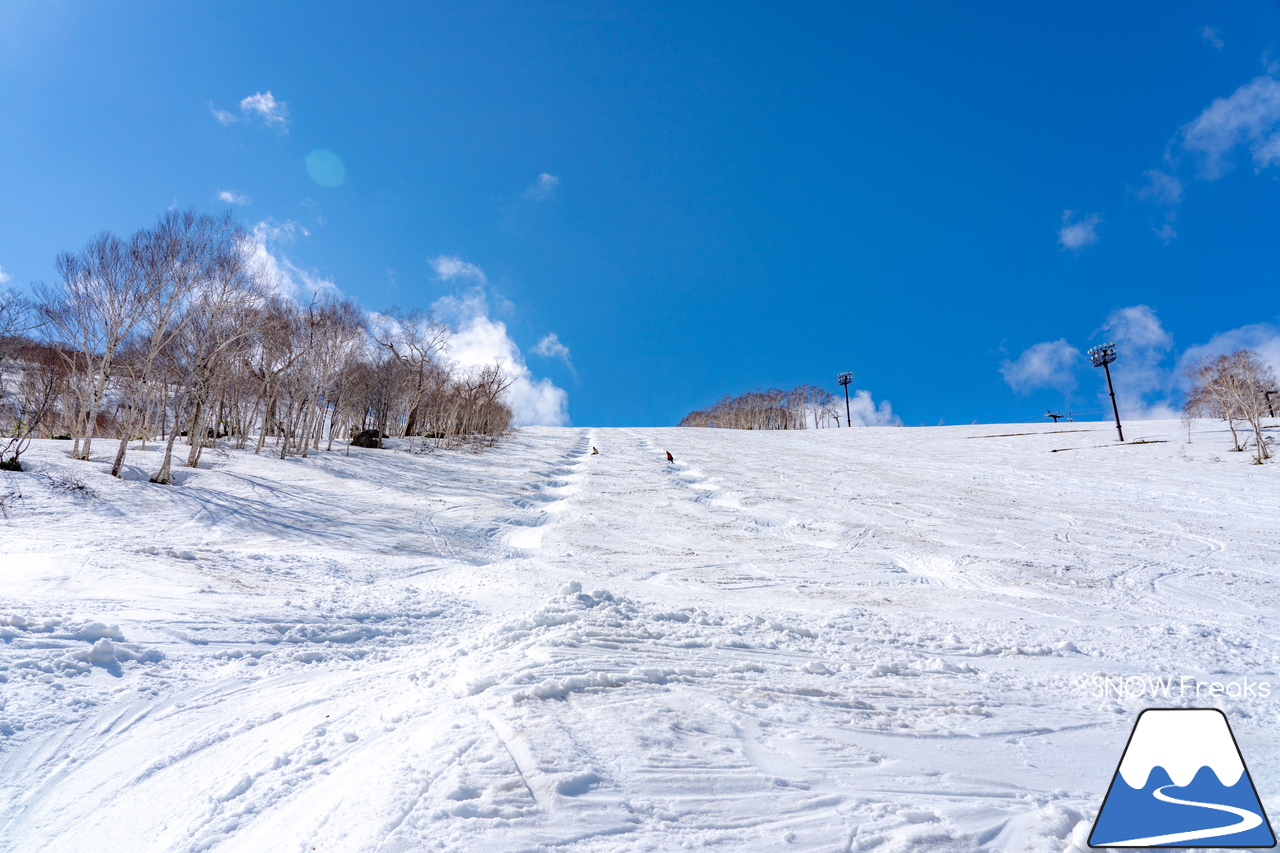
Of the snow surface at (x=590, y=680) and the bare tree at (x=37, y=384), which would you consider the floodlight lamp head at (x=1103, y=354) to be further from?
the bare tree at (x=37, y=384)

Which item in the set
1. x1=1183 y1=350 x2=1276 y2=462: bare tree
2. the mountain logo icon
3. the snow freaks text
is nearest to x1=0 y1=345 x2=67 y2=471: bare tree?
the mountain logo icon

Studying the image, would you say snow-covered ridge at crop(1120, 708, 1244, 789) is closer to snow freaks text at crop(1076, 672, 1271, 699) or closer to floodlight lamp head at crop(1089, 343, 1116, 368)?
snow freaks text at crop(1076, 672, 1271, 699)

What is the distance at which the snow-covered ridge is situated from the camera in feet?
7.56

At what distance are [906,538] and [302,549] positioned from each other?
11.4 metres

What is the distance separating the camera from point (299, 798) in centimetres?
243

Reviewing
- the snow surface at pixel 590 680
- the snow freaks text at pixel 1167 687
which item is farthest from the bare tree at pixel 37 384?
the snow freaks text at pixel 1167 687

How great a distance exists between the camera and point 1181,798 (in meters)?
2.20

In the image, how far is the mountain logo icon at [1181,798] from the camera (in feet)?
6.95

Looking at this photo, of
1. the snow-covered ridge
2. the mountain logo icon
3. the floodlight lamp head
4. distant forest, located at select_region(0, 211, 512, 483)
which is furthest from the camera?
the floodlight lamp head

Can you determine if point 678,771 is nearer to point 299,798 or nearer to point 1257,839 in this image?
point 299,798

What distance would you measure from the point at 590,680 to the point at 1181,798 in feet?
9.80

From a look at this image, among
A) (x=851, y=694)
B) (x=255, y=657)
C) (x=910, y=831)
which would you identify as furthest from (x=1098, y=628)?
(x=255, y=657)

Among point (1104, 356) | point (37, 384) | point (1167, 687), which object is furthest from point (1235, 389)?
point (37, 384)

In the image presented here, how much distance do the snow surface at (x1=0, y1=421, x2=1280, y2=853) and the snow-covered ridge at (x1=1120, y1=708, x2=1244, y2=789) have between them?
0.33 meters
